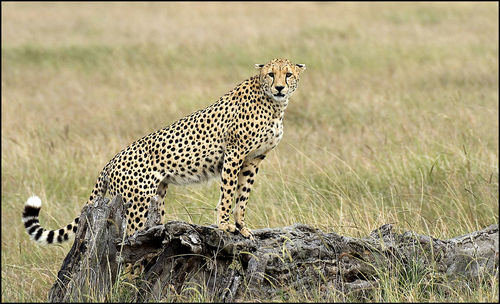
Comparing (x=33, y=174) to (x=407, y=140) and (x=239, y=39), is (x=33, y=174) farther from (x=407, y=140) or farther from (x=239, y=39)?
(x=239, y=39)

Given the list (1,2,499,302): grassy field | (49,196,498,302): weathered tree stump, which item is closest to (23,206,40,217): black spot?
(1,2,499,302): grassy field

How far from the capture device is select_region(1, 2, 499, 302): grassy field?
5.01 meters

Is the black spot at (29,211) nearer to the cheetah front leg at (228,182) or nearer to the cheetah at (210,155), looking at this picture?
the cheetah at (210,155)

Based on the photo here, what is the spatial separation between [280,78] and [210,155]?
0.57 metres

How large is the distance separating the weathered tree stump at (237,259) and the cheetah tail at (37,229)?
0.53m

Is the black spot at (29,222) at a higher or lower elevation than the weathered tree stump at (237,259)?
higher

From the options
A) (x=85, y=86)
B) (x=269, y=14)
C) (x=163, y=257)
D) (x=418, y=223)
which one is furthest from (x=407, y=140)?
(x=269, y=14)

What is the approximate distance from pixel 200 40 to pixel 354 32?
108 inches

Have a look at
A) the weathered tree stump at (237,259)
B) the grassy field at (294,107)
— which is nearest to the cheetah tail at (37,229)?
the grassy field at (294,107)

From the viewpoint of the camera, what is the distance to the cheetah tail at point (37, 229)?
12.8 feet

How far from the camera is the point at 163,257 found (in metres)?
3.47

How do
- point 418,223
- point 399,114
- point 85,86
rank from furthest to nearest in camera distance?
point 85,86 < point 399,114 < point 418,223

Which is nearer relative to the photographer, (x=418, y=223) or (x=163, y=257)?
(x=163, y=257)

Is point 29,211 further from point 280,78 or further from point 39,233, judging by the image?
point 280,78
